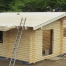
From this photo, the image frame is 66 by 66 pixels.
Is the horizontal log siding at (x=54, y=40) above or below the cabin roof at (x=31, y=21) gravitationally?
below

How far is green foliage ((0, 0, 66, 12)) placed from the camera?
39.0 metres

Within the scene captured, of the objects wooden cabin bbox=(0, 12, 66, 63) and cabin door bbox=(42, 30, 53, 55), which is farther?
cabin door bbox=(42, 30, 53, 55)

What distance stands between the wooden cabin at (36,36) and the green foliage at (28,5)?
2090cm

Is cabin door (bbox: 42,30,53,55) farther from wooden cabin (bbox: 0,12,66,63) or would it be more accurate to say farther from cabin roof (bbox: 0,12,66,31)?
cabin roof (bbox: 0,12,66,31)

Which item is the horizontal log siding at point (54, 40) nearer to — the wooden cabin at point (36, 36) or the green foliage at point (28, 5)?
the wooden cabin at point (36, 36)

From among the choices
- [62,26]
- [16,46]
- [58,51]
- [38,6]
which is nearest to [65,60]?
[58,51]

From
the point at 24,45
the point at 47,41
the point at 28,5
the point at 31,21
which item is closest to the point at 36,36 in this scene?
the point at 24,45

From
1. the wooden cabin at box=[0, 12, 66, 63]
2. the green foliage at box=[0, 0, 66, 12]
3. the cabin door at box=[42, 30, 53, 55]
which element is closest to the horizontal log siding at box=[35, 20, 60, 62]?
the wooden cabin at box=[0, 12, 66, 63]

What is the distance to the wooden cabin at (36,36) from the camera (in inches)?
588

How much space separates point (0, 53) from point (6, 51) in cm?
65

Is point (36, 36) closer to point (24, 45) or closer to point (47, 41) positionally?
point (24, 45)

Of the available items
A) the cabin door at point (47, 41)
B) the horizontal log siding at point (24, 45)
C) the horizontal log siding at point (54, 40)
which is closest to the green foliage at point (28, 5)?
the cabin door at point (47, 41)

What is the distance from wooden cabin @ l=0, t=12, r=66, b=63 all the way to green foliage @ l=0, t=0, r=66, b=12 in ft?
68.6

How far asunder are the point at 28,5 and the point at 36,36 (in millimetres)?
27825
